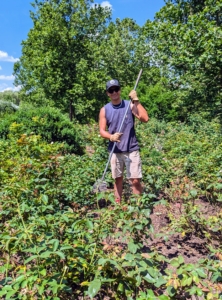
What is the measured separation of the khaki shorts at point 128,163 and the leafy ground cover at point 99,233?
0.34 meters

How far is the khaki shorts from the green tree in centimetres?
621

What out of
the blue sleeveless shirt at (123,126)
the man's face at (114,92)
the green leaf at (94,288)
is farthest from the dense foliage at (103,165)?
the man's face at (114,92)

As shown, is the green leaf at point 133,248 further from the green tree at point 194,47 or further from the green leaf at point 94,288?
the green tree at point 194,47

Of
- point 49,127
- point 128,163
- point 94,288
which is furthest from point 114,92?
point 49,127

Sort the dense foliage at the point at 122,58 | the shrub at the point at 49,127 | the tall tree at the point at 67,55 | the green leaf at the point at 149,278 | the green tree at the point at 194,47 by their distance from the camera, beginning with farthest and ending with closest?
the tall tree at the point at 67,55 → the dense foliage at the point at 122,58 → the green tree at the point at 194,47 → the shrub at the point at 49,127 → the green leaf at the point at 149,278

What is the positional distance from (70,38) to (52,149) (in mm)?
14336

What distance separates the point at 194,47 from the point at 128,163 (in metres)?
6.81

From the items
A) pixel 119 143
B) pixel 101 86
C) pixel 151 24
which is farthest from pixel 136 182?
pixel 101 86

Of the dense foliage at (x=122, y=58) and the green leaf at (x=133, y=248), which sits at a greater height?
the dense foliage at (x=122, y=58)

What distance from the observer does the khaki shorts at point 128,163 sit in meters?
3.25

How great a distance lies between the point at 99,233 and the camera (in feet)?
6.16

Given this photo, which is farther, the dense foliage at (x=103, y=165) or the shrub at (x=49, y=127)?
the shrub at (x=49, y=127)

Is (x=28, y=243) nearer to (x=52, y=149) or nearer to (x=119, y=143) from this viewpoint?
(x=52, y=149)

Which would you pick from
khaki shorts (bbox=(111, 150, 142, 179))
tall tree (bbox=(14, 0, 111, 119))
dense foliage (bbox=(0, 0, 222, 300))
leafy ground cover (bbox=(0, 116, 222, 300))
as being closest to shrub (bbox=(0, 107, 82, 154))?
dense foliage (bbox=(0, 0, 222, 300))
